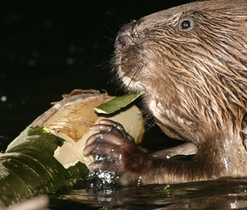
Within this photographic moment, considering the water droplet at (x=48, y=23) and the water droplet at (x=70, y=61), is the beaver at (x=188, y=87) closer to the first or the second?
the water droplet at (x=70, y=61)

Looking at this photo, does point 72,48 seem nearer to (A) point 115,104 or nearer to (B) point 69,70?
(B) point 69,70

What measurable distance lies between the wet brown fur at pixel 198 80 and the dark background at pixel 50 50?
0.56m

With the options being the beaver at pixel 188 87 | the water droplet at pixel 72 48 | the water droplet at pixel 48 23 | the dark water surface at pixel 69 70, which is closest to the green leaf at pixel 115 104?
the beaver at pixel 188 87

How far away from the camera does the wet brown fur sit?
511 centimetres

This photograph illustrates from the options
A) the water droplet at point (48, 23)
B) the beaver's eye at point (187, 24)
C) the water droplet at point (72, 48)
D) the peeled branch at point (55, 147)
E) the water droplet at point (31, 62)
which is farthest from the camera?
the water droplet at point (48, 23)

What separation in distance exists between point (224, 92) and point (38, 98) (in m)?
3.94

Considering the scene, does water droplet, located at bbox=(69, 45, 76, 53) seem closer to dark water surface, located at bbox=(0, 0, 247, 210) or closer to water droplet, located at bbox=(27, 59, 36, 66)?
dark water surface, located at bbox=(0, 0, 247, 210)

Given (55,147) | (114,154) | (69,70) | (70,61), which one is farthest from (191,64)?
(70,61)

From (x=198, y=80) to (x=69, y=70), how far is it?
571 centimetres

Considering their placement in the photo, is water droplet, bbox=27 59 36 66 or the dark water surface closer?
the dark water surface

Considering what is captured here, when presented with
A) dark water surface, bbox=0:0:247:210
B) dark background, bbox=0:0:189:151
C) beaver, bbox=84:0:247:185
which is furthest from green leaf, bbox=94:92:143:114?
dark background, bbox=0:0:189:151

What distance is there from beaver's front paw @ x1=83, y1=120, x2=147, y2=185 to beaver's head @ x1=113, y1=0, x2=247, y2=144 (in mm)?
273

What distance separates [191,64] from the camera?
5.15 meters

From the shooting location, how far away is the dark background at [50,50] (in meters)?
8.50
